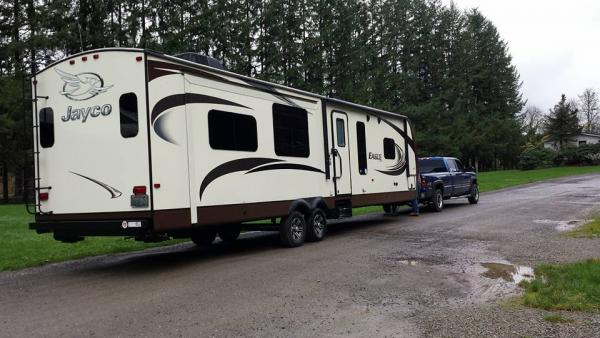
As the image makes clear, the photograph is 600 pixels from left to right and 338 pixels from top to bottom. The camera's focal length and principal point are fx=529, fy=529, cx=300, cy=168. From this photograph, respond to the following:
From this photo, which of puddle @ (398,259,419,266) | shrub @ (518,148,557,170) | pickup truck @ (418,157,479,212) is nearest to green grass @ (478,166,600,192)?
pickup truck @ (418,157,479,212)

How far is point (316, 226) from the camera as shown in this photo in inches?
443

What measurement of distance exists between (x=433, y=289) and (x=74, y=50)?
3211 centimetres

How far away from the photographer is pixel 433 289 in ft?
22.1

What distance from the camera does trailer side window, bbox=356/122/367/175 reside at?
1277 centimetres

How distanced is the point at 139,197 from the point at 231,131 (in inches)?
83.6

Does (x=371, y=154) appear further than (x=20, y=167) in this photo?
No

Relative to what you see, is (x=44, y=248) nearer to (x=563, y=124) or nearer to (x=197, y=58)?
(x=197, y=58)

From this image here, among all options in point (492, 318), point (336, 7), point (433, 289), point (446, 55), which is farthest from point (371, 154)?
point (446, 55)

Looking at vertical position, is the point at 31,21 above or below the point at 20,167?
above

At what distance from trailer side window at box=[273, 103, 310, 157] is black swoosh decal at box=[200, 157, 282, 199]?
0.49 m

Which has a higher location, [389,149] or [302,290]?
[389,149]

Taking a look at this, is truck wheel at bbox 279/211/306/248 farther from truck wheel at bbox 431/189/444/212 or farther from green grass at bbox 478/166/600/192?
green grass at bbox 478/166/600/192

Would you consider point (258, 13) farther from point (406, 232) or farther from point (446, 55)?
point (406, 232)

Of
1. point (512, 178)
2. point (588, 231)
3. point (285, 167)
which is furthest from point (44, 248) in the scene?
point (512, 178)
